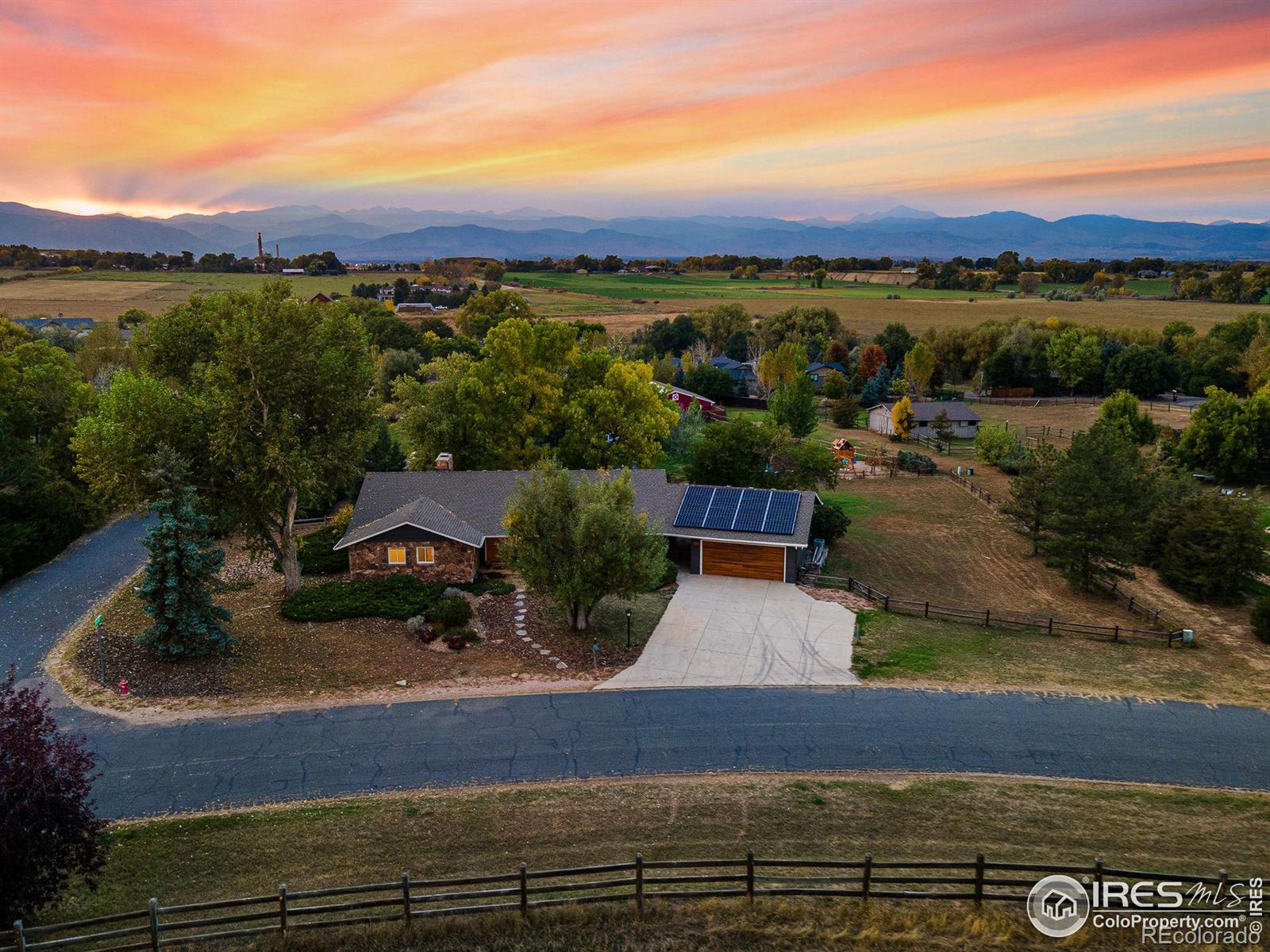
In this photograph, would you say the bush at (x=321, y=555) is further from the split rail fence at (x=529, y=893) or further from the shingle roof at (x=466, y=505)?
the split rail fence at (x=529, y=893)

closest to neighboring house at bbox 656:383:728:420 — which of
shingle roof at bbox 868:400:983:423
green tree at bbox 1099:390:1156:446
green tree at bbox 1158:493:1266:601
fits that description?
shingle roof at bbox 868:400:983:423

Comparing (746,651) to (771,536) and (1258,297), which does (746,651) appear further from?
(1258,297)

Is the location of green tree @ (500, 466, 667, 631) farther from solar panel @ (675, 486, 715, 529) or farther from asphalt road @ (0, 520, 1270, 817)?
solar panel @ (675, 486, 715, 529)

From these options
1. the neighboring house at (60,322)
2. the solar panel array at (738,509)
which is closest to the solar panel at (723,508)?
the solar panel array at (738,509)

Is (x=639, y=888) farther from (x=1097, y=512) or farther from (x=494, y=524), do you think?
(x=1097, y=512)

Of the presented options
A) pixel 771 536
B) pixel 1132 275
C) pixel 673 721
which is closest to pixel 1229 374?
pixel 771 536
